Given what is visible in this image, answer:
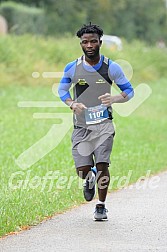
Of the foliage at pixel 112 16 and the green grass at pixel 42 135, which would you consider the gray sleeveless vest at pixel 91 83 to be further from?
the foliage at pixel 112 16

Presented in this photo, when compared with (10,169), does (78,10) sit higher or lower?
higher

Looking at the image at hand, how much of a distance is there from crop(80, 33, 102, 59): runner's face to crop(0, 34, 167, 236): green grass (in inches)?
71.8

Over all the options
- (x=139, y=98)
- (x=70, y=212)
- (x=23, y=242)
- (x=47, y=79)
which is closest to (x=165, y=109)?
(x=139, y=98)

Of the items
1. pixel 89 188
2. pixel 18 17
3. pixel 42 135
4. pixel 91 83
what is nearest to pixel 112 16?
pixel 18 17

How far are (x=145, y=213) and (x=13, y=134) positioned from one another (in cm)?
828

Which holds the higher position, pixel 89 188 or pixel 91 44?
pixel 91 44

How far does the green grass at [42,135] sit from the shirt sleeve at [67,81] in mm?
1319

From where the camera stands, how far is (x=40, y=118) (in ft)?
66.6

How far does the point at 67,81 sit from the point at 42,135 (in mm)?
8467

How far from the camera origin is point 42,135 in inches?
684

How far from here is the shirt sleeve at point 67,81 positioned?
8891mm

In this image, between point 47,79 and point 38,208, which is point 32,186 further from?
point 47,79

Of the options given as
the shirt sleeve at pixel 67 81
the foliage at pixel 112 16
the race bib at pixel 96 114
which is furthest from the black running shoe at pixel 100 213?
the foliage at pixel 112 16

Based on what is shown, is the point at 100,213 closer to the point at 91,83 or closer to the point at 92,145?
the point at 92,145
